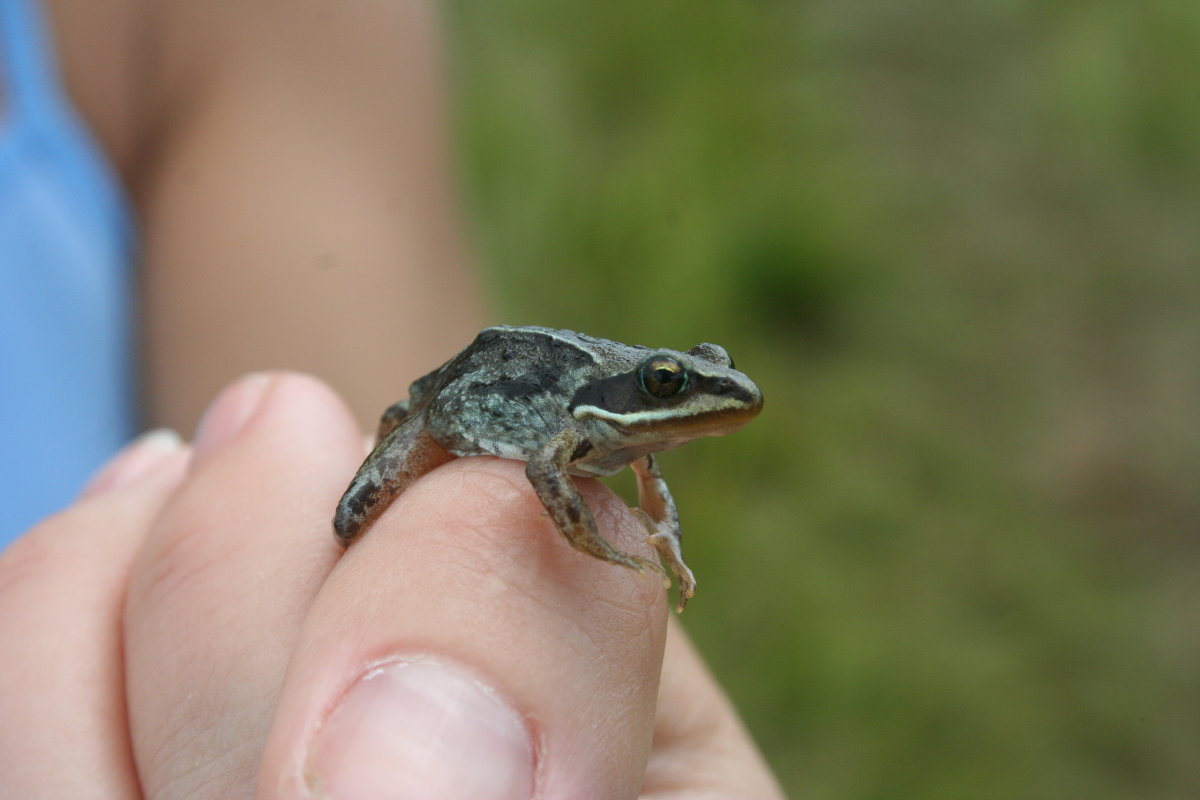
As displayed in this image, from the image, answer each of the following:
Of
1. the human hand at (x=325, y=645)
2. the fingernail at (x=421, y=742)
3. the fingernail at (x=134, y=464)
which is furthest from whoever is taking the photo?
the fingernail at (x=134, y=464)

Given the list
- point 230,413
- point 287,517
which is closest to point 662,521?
point 287,517

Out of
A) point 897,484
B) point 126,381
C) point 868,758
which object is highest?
point 126,381

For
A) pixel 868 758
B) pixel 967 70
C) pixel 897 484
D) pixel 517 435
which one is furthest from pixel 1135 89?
pixel 517 435

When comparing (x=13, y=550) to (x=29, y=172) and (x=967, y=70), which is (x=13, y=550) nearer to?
(x=29, y=172)

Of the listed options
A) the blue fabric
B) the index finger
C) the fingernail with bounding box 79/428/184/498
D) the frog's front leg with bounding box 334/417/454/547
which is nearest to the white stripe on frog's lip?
the index finger

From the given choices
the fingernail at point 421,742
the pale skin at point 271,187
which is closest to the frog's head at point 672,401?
the fingernail at point 421,742

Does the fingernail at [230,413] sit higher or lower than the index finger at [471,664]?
higher

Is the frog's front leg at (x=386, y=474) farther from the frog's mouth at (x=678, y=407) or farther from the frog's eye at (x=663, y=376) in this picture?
the frog's eye at (x=663, y=376)
